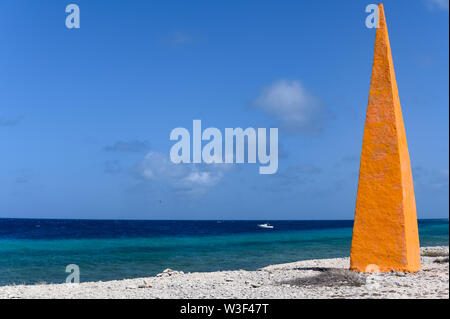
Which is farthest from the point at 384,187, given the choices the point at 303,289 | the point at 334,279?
the point at 303,289

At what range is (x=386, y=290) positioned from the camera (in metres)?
11.8

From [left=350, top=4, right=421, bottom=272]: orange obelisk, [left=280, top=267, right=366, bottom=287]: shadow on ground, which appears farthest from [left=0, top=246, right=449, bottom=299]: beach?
[left=350, top=4, right=421, bottom=272]: orange obelisk

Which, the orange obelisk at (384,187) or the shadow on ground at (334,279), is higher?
the orange obelisk at (384,187)

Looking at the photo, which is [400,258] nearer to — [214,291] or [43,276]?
[214,291]

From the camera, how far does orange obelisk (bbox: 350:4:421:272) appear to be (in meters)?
14.1

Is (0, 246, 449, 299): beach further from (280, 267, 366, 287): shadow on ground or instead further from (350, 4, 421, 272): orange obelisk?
(350, 4, 421, 272): orange obelisk

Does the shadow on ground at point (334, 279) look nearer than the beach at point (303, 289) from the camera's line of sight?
No

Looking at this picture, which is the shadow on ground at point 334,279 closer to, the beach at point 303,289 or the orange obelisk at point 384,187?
the beach at point 303,289

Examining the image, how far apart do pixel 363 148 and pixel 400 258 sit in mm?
3541

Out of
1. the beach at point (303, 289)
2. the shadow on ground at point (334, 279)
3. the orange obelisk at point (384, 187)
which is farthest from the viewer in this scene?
the orange obelisk at point (384, 187)

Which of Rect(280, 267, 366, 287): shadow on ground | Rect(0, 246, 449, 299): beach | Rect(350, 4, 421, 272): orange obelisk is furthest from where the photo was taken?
Rect(350, 4, 421, 272): orange obelisk

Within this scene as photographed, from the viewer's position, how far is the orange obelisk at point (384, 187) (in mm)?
14117

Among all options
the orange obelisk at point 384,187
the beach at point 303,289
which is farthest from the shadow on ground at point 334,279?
the orange obelisk at point 384,187
